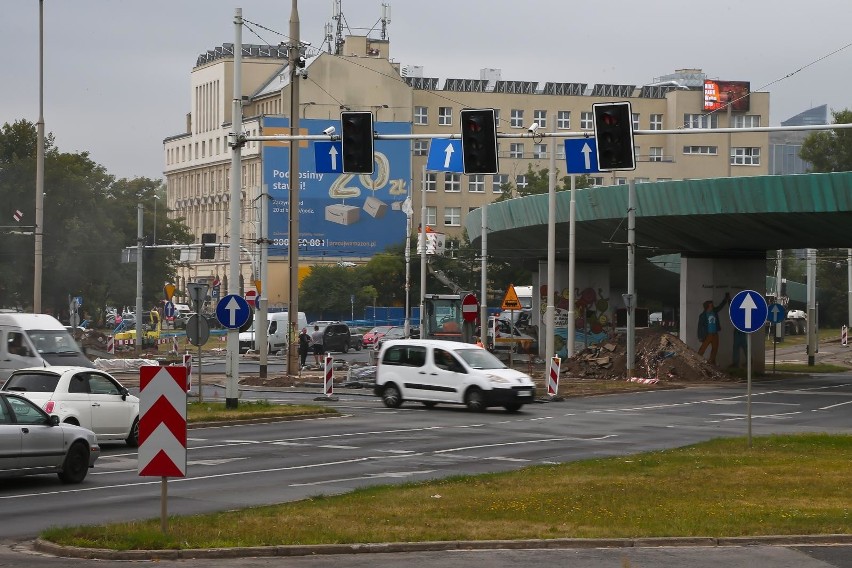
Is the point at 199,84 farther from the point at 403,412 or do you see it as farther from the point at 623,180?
the point at 403,412

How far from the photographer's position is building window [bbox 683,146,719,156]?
12838 cm

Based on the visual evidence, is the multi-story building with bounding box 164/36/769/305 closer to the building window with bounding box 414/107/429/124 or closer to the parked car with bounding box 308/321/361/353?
the building window with bounding box 414/107/429/124

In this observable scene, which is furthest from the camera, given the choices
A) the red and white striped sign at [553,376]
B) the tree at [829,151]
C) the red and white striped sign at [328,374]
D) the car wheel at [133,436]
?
the tree at [829,151]

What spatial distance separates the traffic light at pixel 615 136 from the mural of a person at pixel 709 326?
31.7m

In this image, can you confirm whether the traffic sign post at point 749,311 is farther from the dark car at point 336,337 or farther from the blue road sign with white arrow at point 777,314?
the dark car at point 336,337

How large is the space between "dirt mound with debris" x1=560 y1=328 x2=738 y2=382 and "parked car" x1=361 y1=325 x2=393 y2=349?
23271 millimetres

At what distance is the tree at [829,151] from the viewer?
11938 centimetres

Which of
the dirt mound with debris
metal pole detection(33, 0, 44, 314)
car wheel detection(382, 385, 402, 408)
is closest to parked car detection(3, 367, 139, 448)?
car wheel detection(382, 385, 402, 408)

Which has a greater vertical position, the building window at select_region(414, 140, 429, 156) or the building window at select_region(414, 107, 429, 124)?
the building window at select_region(414, 107, 429, 124)

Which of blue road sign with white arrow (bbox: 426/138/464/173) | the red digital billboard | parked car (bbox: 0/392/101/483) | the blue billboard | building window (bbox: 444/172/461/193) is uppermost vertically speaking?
the red digital billboard

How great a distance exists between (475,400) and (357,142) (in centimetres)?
944

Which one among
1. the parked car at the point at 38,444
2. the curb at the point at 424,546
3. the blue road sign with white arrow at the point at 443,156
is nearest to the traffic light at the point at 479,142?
the blue road sign with white arrow at the point at 443,156

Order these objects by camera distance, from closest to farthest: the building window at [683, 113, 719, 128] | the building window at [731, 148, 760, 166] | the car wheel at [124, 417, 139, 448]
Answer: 1. the car wheel at [124, 417, 139, 448]
2. the building window at [731, 148, 760, 166]
3. the building window at [683, 113, 719, 128]

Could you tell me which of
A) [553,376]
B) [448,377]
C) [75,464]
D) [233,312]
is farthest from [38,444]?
[553,376]
